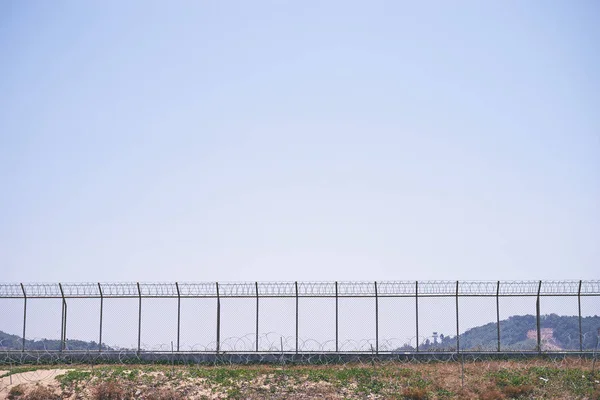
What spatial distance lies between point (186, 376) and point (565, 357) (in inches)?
658

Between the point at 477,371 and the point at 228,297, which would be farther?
the point at 228,297

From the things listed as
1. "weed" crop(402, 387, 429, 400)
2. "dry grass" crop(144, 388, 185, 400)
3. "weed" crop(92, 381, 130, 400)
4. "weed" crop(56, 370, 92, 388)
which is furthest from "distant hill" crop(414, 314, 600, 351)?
"weed" crop(56, 370, 92, 388)

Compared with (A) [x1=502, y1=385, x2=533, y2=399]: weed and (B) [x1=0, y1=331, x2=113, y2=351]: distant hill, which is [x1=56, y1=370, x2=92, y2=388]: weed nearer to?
(B) [x1=0, y1=331, x2=113, y2=351]: distant hill

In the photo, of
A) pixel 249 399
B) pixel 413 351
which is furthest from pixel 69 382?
pixel 413 351

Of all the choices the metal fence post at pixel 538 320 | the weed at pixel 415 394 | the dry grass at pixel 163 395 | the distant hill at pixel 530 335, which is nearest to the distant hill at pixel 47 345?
the dry grass at pixel 163 395

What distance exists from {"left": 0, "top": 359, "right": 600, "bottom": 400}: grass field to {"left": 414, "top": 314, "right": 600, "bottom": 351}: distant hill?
3.42m

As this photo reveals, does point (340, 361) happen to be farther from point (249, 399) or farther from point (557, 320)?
point (557, 320)

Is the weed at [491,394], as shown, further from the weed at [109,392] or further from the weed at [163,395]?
the weed at [109,392]

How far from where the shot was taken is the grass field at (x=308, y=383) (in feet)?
94.0

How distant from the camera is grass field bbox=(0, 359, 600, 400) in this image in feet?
94.0

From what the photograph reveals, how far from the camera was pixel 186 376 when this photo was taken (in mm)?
30531

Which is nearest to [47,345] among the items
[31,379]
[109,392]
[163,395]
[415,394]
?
[31,379]

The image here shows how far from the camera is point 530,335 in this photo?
1447 inches

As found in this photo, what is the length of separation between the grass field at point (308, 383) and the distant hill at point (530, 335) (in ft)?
11.2
